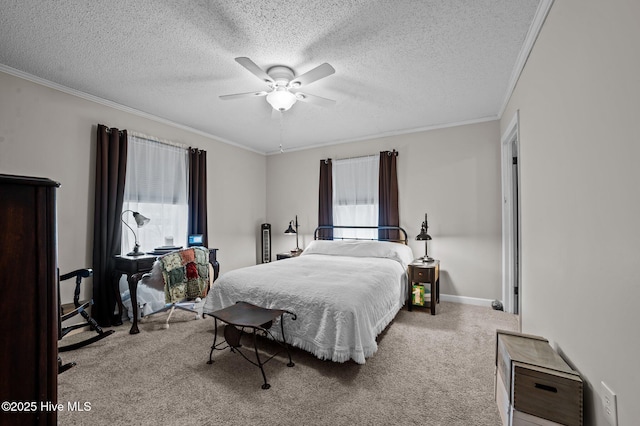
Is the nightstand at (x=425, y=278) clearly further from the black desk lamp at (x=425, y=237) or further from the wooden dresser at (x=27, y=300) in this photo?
the wooden dresser at (x=27, y=300)

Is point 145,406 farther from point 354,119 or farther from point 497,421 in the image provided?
point 354,119

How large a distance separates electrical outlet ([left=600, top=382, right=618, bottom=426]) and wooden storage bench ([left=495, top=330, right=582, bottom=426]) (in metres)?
0.09

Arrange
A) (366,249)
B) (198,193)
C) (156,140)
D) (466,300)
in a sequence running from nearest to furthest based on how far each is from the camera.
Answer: (156,140) → (466,300) → (366,249) → (198,193)

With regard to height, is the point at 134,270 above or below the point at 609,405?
above

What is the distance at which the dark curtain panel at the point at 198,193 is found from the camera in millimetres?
→ 4203

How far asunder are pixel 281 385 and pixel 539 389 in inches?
61.9

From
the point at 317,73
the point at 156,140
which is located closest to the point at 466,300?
the point at 317,73

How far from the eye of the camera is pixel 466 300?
3969mm

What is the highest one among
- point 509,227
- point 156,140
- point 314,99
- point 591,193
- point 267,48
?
point 267,48

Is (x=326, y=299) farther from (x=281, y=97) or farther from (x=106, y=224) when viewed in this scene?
(x=106, y=224)

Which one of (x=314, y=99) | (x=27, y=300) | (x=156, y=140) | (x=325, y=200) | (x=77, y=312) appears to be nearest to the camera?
(x=27, y=300)

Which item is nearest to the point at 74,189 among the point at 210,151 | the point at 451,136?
the point at 210,151

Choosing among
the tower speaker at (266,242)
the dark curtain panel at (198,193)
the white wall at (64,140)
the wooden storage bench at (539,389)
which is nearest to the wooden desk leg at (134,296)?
the white wall at (64,140)

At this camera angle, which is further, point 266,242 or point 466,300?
point 266,242
